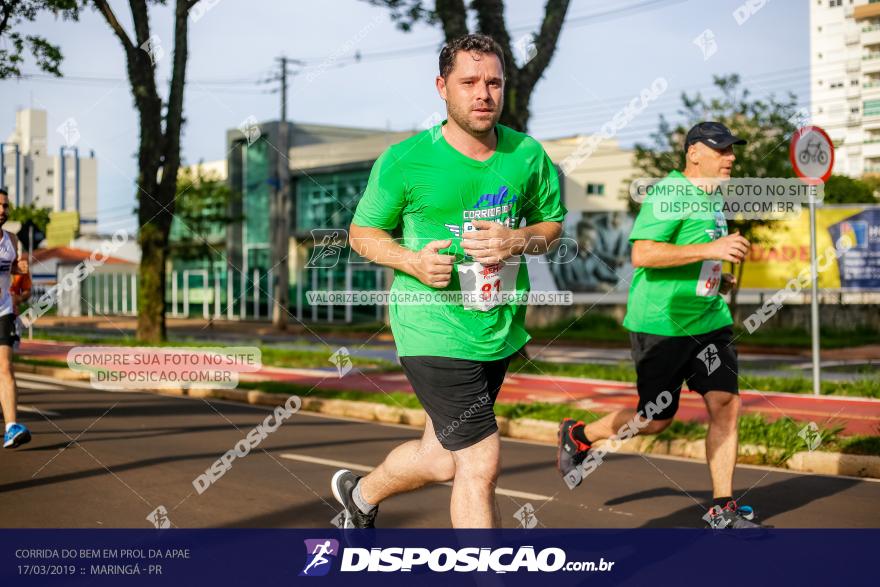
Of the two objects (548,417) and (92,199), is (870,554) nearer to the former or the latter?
(548,417)

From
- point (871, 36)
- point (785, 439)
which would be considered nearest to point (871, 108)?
point (871, 36)

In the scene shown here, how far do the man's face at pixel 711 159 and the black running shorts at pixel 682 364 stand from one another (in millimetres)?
811

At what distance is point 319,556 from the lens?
13.5 ft

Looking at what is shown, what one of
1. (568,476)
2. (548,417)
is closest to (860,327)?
(548,417)

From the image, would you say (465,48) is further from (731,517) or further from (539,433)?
(539,433)

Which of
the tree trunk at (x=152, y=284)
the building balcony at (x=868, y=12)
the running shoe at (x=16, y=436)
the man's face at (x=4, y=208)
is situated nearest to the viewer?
the man's face at (x=4, y=208)

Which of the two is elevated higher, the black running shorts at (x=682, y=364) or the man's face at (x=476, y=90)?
the man's face at (x=476, y=90)

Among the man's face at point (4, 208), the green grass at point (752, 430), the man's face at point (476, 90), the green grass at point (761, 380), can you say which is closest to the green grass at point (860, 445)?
the green grass at point (752, 430)

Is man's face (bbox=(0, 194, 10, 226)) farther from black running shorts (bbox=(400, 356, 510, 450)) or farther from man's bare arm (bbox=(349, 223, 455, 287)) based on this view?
black running shorts (bbox=(400, 356, 510, 450))

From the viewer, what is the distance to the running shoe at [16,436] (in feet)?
24.2

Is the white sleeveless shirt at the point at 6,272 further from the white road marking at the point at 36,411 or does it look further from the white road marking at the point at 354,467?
the white road marking at the point at 36,411

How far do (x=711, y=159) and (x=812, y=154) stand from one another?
18.0ft

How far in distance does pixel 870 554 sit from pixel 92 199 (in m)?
98.2

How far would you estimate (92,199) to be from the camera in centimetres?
9556
